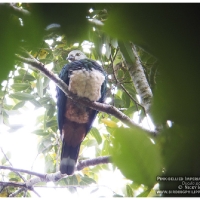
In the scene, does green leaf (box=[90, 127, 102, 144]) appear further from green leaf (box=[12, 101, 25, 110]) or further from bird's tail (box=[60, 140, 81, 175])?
green leaf (box=[12, 101, 25, 110])

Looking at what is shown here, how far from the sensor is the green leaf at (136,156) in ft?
1.07

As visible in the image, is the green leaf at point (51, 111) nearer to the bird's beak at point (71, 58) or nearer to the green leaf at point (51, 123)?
the green leaf at point (51, 123)

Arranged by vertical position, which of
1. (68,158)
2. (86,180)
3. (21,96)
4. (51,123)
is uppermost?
(21,96)

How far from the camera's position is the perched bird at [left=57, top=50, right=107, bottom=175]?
235 centimetres

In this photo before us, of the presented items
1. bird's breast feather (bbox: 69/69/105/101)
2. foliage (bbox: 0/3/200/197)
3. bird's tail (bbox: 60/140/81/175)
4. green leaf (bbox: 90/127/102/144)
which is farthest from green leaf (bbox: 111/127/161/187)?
green leaf (bbox: 90/127/102/144)

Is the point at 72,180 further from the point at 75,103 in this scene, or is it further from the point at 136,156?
the point at 136,156

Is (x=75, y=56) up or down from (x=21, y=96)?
up

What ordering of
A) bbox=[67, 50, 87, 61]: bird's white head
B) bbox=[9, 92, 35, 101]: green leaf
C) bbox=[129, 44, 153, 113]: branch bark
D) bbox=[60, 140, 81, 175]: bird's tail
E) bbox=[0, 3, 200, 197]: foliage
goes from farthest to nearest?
bbox=[67, 50, 87, 61]: bird's white head, bbox=[9, 92, 35, 101]: green leaf, bbox=[60, 140, 81, 175]: bird's tail, bbox=[129, 44, 153, 113]: branch bark, bbox=[0, 3, 200, 197]: foliage

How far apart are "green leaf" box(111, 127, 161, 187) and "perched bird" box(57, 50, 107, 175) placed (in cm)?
190

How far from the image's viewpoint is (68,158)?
244 cm

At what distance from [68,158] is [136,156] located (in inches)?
85.4

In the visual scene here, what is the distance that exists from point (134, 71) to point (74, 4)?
49.1 inches

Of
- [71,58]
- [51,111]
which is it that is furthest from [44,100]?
[71,58]

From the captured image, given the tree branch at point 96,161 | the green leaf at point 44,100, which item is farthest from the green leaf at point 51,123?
the tree branch at point 96,161
